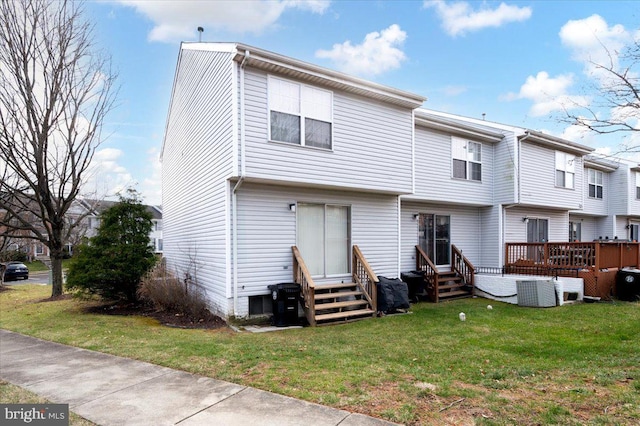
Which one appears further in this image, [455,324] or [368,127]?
[368,127]

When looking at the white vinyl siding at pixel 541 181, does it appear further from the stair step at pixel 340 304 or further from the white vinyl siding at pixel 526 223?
the stair step at pixel 340 304

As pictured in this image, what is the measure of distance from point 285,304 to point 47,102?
1173 centimetres

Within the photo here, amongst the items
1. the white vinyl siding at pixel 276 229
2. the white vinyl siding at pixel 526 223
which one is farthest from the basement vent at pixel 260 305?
the white vinyl siding at pixel 526 223

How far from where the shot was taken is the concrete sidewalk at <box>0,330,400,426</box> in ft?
10.9

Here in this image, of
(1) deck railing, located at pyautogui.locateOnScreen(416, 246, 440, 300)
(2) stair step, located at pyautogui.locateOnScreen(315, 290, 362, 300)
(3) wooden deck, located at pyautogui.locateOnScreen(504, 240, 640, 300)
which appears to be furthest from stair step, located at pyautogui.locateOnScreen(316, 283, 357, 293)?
(3) wooden deck, located at pyautogui.locateOnScreen(504, 240, 640, 300)

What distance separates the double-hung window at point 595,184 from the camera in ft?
61.6

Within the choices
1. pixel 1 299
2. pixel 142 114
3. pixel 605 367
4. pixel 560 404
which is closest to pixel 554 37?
pixel 605 367

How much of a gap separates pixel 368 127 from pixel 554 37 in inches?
280

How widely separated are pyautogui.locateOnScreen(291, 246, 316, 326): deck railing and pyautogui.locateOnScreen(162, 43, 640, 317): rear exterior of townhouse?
2.7 inches

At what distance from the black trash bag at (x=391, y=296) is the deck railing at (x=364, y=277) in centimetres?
19

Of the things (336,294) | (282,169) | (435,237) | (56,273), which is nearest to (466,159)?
(435,237)

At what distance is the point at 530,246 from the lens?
12.8 m

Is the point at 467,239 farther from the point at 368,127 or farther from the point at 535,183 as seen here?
the point at 368,127

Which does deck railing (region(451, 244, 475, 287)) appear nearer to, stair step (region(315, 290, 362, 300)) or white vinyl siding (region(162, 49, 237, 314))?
stair step (region(315, 290, 362, 300))
